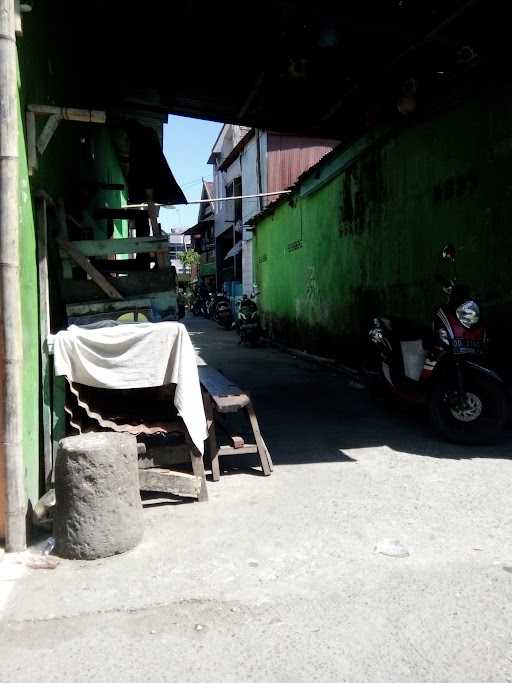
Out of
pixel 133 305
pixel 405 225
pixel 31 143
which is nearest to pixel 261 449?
pixel 133 305

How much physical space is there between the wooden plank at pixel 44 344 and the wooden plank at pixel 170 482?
0.70 metres

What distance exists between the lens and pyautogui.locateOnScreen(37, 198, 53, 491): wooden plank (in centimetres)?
417

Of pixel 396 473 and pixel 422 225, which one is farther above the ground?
pixel 422 225

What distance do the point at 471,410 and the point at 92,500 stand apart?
3.93 m

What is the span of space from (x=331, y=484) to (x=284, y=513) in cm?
74

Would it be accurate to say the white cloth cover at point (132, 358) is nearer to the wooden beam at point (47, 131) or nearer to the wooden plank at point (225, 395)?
the wooden plank at point (225, 395)

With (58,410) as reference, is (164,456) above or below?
below

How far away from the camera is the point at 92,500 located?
3.43 m

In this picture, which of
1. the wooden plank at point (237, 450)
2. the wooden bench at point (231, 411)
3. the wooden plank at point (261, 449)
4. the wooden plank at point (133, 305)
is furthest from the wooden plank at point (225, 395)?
the wooden plank at point (133, 305)

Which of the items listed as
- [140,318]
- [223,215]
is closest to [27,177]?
[140,318]

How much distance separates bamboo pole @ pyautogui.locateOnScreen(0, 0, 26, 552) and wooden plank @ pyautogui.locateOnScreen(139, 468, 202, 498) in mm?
993

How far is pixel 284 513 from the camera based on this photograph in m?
4.14

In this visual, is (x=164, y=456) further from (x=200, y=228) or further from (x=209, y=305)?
(x=200, y=228)

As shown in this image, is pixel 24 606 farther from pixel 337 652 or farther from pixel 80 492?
pixel 337 652
